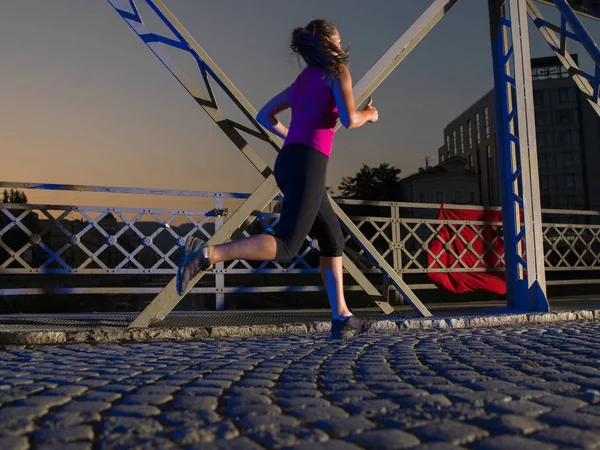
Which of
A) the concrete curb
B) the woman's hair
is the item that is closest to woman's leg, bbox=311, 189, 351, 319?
the woman's hair

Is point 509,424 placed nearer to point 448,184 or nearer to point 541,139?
point 448,184

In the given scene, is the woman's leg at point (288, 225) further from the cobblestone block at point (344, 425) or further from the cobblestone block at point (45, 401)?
the cobblestone block at point (344, 425)

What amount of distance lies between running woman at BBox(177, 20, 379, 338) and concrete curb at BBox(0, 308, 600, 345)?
1.46 meters

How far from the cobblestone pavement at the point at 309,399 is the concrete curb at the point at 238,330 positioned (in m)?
0.95

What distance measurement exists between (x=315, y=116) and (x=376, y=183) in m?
68.0

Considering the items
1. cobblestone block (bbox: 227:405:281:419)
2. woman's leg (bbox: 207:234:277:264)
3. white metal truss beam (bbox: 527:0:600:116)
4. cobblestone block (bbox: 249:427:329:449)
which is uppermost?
white metal truss beam (bbox: 527:0:600:116)

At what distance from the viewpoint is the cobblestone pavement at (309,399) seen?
2.06 metres

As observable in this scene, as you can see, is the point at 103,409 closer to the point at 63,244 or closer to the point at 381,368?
the point at 381,368

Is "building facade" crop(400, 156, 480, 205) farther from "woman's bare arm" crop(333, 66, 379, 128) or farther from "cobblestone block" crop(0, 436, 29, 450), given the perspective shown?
"cobblestone block" crop(0, 436, 29, 450)

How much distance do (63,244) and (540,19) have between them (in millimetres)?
7646

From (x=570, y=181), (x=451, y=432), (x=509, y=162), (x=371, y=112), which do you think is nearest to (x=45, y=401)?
(x=451, y=432)

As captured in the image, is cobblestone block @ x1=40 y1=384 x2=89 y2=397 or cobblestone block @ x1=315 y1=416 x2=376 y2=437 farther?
cobblestone block @ x1=40 y1=384 x2=89 y2=397

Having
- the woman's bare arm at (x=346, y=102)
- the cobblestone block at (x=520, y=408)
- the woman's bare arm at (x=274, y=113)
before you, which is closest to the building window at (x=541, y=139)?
the woman's bare arm at (x=274, y=113)

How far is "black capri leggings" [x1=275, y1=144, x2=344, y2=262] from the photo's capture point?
4.29 m
